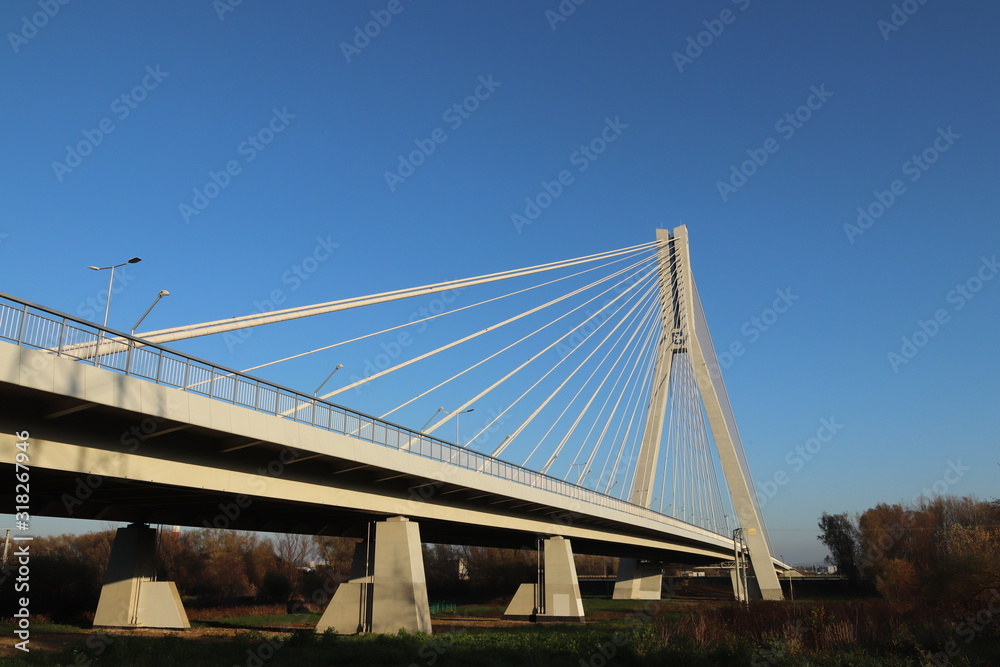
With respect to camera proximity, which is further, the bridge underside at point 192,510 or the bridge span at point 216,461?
the bridge underside at point 192,510

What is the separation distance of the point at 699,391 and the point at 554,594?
1519cm

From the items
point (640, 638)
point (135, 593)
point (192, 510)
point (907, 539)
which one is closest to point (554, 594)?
point (192, 510)

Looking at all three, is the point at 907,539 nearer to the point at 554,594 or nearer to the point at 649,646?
the point at 554,594

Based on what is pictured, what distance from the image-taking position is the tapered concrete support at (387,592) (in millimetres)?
25859

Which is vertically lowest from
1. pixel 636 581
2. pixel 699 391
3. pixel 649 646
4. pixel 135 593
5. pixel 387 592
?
pixel 649 646

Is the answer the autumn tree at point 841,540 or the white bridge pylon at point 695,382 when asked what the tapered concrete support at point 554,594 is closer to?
the white bridge pylon at point 695,382

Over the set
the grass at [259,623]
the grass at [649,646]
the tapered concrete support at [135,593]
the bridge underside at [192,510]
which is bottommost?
the grass at [649,646]

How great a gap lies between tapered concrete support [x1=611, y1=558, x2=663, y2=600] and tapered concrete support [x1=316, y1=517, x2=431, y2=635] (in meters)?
41.4

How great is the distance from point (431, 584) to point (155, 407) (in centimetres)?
6016

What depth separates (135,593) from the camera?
1093 inches

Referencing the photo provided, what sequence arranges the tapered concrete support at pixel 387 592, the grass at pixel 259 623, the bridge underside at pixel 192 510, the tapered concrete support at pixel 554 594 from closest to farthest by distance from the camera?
the bridge underside at pixel 192 510, the tapered concrete support at pixel 387 592, the grass at pixel 259 623, the tapered concrete support at pixel 554 594

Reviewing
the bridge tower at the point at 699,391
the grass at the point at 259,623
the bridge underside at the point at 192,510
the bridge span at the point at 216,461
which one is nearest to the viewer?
the bridge span at the point at 216,461

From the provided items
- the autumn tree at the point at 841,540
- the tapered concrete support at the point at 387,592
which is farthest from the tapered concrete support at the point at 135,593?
the autumn tree at the point at 841,540

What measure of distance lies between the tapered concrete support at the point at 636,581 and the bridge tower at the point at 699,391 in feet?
56.6
